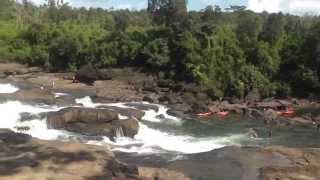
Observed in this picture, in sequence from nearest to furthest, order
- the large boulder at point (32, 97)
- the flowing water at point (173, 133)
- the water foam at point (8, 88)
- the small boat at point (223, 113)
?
the flowing water at point (173, 133)
the large boulder at point (32, 97)
the small boat at point (223, 113)
the water foam at point (8, 88)

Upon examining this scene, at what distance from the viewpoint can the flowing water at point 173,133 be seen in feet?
110

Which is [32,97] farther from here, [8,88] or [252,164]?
[252,164]

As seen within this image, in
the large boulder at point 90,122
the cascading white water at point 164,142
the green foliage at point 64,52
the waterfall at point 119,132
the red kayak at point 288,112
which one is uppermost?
the green foliage at point 64,52

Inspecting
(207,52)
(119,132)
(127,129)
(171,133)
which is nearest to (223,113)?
(171,133)

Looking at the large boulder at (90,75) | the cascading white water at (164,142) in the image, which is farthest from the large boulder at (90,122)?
the large boulder at (90,75)

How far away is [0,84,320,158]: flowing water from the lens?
3362 centimetres

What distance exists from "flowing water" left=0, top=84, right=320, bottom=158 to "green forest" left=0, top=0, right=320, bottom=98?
504 inches

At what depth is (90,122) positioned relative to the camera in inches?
1420

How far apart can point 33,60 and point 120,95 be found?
28.0 metres

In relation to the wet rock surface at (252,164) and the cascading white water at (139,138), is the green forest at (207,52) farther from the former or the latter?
the wet rock surface at (252,164)

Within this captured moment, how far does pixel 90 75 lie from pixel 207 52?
43.4ft

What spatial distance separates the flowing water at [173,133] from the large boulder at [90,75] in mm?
14672

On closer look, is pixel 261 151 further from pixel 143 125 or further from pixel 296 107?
pixel 296 107

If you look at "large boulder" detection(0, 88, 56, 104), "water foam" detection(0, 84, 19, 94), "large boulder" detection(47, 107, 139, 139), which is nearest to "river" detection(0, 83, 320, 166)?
"large boulder" detection(47, 107, 139, 139)
